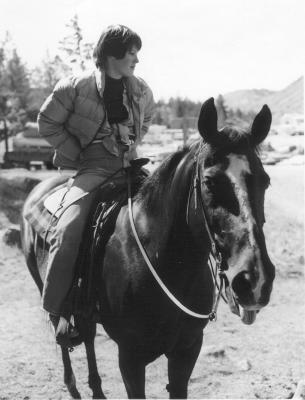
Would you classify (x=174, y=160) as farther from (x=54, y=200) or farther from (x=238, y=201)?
(x=54, y=200)

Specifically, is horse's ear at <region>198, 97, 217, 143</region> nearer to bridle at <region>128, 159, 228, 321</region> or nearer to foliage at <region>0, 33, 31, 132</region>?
bridle at <region>128, 159, 228, 321</region>

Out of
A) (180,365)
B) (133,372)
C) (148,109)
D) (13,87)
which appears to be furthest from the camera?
(13,87)

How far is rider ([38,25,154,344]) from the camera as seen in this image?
3393mm

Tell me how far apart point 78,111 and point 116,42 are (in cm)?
51

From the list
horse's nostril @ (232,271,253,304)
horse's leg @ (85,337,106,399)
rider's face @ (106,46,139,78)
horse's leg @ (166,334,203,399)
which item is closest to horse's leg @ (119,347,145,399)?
horse's leg @ (166,334,203,399)

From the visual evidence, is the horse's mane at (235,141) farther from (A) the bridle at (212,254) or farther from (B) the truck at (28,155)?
(B) the truck at (28,155)

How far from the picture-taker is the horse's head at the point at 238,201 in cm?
228

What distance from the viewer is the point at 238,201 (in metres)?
2.36

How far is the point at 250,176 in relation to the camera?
7.89 ft

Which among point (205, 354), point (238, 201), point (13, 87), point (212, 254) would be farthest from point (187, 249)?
point (13, 87)

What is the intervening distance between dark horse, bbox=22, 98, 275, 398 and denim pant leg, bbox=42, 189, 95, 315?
0.25 meters

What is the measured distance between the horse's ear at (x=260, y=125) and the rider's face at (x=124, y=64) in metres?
1.20

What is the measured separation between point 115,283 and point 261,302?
1.12m

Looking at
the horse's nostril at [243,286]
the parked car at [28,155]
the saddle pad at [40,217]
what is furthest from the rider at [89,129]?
the parked car at [28,155]
